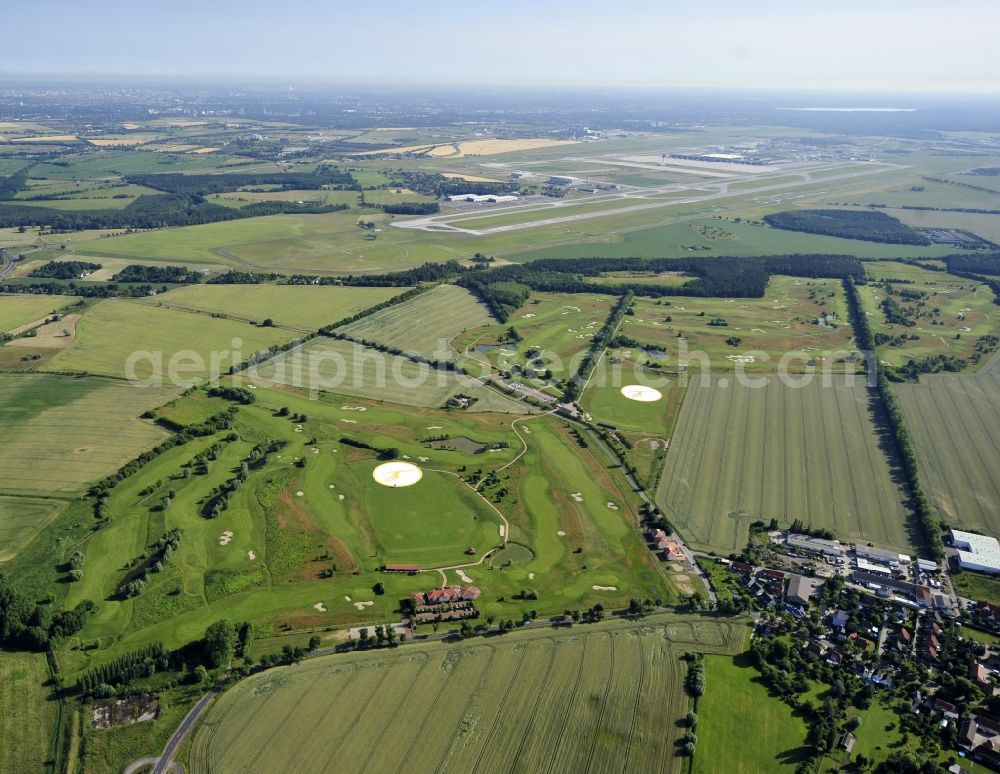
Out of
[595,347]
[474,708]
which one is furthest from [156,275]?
[474,708]

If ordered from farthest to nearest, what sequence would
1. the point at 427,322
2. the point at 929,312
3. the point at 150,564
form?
the point at 929,312
the point at 427,322
the point at 150,564

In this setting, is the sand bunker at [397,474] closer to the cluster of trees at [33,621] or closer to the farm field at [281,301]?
the cluster of trees at [33,621]

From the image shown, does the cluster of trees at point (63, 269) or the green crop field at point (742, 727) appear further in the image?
the cluster of trees at point (63, 269)

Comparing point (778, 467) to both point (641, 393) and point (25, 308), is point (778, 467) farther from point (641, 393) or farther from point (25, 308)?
point (25, 308)

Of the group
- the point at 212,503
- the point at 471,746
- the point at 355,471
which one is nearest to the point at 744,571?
the point at 471,746

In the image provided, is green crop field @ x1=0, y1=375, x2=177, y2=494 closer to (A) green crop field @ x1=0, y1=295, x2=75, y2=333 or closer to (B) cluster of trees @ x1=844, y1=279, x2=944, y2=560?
(A) green crop field @ x1=0, y1=295, x2=75, y2=333

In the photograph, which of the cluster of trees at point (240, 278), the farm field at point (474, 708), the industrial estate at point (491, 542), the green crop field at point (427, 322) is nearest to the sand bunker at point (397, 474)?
the industrial estate at point (491, 542)

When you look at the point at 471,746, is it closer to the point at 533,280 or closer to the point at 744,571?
the point at 744,571
